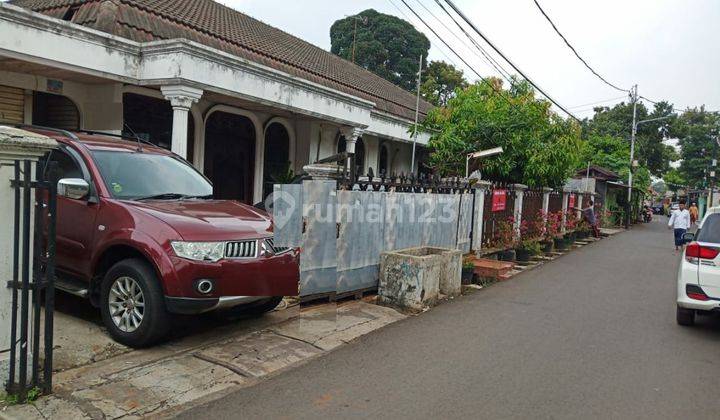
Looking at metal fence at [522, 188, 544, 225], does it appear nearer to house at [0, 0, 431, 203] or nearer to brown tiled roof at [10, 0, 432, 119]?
house at [0, 0, 431, 203]

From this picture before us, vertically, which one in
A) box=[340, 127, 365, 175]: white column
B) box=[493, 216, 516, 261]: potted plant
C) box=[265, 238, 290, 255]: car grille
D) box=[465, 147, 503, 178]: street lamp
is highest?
box=[340, 127, 365, 175]: white column

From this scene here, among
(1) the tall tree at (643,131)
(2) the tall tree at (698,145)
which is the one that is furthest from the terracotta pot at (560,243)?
(2) the tall tree at (698,145)

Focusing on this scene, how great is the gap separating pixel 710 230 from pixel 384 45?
37.6 meters

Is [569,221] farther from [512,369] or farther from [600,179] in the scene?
[512,369]

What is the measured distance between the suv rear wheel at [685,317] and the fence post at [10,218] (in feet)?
23.6

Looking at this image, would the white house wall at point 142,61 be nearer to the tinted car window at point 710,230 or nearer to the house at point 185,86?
the house at point 185,86

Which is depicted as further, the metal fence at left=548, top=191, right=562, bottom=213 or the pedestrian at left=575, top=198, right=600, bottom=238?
the pedestrian at left=575, top=198, right=600, bottom=238

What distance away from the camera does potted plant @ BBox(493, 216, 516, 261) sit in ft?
39.8

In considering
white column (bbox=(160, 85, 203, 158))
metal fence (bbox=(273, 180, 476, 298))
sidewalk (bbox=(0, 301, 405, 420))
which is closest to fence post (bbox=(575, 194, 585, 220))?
metal fence (bbox=(273, 180, 476, 298))

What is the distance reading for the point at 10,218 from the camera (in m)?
3.69

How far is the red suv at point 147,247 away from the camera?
4.67 meters

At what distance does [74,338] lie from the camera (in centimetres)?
498

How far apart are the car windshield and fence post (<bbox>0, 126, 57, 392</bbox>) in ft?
5.07

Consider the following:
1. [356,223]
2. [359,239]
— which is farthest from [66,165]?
[359,239]
